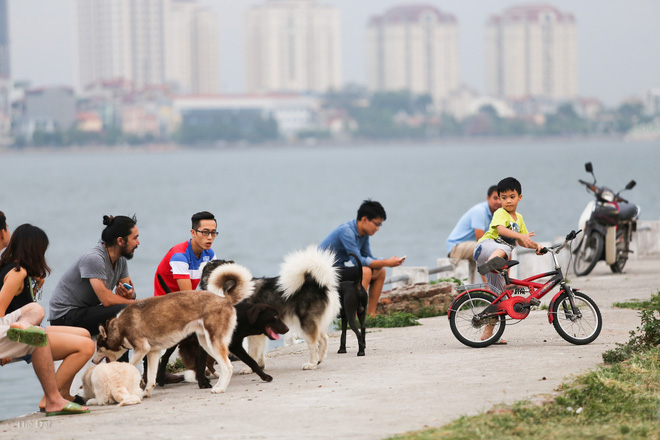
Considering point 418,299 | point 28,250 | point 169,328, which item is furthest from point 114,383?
point 418,299

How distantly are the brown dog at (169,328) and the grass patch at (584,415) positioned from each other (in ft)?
6.99

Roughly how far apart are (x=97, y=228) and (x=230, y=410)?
50430 millimetres

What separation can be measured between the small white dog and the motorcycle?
883cm

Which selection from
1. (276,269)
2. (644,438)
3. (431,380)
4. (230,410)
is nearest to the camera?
(644,438)

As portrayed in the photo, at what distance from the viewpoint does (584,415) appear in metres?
6.55

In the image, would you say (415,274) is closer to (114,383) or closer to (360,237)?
(360,237)

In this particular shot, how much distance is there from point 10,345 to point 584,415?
151 inches

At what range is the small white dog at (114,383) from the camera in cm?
781

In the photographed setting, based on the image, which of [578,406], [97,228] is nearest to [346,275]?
[578,406]

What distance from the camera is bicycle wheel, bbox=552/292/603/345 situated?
9109mm

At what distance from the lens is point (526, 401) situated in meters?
6.84

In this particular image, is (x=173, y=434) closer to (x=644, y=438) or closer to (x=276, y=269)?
(x=644, y=438)

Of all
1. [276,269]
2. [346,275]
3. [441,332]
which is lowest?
[276,269]

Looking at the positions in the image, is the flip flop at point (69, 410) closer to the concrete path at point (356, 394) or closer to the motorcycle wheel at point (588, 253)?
the concrete path at point (356, 394)
